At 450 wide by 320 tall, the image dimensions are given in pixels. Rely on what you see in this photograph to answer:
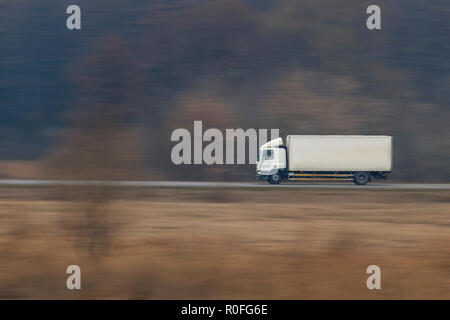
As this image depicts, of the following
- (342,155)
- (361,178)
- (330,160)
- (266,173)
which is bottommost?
(361,178)

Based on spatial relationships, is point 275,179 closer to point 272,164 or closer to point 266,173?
point 266,173

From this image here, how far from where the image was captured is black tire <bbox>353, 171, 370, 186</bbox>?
3130 cm

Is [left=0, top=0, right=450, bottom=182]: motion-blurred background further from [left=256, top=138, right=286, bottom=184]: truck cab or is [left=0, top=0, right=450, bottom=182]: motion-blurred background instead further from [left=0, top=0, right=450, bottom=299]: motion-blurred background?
[left=256, top=138, right=286, bottom=184]: truck cab

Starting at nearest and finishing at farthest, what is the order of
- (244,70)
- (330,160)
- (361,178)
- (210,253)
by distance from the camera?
(210,253), (330,160), (361,178), (244,70)

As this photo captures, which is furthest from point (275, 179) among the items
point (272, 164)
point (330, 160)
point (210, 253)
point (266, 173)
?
point (210, 253)

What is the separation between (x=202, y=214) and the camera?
63.4 feet

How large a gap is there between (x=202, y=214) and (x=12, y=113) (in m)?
28.6

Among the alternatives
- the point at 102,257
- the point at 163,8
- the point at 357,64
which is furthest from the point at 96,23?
the point at 102,257

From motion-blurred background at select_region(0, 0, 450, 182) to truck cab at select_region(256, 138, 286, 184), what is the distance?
9.80 ft

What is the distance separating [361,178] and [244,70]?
15918 mm

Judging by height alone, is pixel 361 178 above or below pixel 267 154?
below

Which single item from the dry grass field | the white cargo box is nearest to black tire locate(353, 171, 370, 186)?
the white cargo box

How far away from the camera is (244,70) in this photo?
44.0 meters

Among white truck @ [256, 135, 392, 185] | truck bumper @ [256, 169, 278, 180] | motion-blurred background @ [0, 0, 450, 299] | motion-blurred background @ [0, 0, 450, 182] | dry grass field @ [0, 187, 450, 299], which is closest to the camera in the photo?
dry grass field @ [0, 187, 450, 299]
